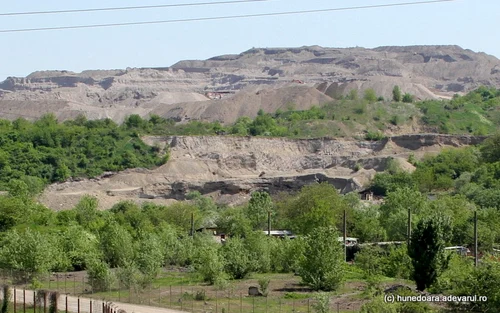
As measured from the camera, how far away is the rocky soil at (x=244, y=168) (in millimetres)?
102625

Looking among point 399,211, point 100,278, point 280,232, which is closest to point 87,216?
point 280,232

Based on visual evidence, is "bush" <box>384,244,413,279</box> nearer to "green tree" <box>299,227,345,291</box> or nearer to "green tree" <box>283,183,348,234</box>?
"green tree" <box>299,227,345,291</box>

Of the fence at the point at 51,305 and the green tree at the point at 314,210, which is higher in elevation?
the green tree at the point at 314,210

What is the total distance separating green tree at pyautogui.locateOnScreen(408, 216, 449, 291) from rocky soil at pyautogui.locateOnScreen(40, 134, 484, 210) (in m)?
55.8

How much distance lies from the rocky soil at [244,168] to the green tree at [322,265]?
5163 centimetres

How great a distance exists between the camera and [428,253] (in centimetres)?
3850

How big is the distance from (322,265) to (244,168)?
7809 cm

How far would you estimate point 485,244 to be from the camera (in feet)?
177

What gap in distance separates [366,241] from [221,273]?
1657cm

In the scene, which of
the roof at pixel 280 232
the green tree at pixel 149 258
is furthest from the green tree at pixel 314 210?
the green tree at pixel 149 258

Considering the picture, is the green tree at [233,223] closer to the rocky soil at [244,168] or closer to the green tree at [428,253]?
the rocky soil at [244,168]

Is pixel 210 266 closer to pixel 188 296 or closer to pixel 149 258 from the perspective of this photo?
pixel 149 258

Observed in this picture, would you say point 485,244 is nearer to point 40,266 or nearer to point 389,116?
point 40,266

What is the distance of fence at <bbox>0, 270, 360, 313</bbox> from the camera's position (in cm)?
3638
